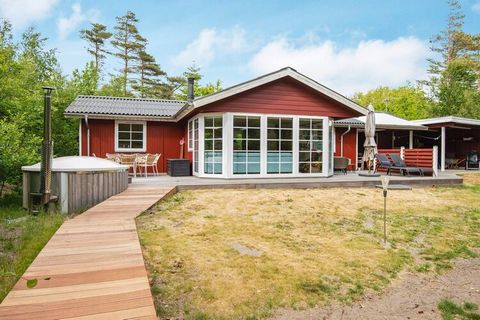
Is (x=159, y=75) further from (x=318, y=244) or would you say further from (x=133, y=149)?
(x=318, y=244)

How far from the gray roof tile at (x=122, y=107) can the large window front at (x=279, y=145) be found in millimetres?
4268

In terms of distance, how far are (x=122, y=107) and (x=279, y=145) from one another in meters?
6.59

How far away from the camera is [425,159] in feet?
38.7

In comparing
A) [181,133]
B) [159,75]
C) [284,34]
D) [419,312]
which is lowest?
[419,312]

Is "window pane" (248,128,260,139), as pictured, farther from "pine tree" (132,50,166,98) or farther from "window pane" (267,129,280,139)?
"pine tree" (132,50,166,98)

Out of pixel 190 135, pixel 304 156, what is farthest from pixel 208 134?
pixel 304 156

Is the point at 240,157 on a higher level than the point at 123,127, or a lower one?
lower

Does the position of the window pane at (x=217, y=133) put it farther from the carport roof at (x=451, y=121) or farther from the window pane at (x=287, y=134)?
the carport roof at (x=451, y=121)

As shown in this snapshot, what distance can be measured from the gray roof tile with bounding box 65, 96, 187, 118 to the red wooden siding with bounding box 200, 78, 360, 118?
3.30 metres

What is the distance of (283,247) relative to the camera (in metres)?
4.37

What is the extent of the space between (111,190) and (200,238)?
303 centimetres

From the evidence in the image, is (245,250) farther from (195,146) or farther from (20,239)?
(195,146)

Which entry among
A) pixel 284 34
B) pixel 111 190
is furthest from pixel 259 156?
pixel 284 34

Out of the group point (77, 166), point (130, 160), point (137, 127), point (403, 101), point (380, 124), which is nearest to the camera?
point (77, 166)
